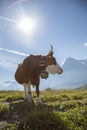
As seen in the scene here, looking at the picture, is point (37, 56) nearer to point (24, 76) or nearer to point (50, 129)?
point (24, 76)

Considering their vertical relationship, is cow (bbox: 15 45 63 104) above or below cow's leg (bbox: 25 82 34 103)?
above

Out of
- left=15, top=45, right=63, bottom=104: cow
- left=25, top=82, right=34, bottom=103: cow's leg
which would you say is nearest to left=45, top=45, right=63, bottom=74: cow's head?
left=15, top=45, right=63, bottom=104: cow

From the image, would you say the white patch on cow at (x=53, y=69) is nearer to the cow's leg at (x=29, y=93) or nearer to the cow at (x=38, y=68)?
the cow at (x=38, y=68)

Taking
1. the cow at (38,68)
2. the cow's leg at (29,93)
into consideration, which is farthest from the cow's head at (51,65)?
the cow's leg at (29,93)

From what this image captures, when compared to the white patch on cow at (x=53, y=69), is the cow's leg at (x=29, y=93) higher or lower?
lower

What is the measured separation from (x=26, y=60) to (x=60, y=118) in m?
5.05

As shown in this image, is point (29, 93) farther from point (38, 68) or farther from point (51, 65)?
point (51, 65)

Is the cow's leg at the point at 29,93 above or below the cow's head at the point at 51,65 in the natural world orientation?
below

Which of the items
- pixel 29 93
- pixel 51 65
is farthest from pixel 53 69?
pixel 29 93

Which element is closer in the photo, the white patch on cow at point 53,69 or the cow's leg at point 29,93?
the white patch on cow at point 53,69

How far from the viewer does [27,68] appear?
1717cm

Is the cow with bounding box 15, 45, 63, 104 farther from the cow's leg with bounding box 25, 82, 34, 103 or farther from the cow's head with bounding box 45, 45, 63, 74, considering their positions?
the cow's leg with bounding box 25, 82, 34, 103

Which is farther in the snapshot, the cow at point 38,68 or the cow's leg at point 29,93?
the cow's leg at point 29,93

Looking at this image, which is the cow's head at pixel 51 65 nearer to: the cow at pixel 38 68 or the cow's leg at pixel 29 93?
the cow at pixel 38 68
